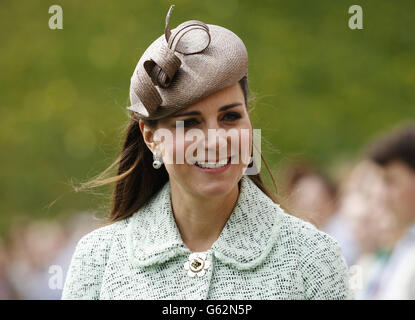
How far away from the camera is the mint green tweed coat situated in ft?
10.4

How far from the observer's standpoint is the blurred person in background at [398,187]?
4.82 metres

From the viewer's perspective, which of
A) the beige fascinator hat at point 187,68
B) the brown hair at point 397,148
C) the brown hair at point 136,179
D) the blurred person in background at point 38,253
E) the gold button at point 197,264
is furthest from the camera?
the blurred person in background at point 38,253

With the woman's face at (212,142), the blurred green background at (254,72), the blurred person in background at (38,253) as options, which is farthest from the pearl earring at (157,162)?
the blurred green background at (254,72)

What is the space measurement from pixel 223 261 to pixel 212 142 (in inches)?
18.9

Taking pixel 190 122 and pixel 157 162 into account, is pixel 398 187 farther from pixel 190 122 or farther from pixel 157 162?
pixel 190 122

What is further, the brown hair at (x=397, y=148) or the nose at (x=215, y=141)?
the brown hair at (x=397, y=148)

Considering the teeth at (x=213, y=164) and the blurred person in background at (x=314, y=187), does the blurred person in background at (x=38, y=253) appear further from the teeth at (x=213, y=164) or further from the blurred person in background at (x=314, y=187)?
the teeth at (x=213, y=164)

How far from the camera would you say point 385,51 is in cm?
938

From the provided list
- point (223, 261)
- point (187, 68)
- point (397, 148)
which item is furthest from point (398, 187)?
point (187, 68)

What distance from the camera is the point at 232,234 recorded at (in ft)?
10.9

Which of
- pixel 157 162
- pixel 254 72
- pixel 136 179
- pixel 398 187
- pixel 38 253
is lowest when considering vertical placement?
pixel 38 253

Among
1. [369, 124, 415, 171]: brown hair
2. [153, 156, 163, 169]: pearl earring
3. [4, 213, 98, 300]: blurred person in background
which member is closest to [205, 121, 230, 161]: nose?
[153, 156, 163, 169]: pearl earring

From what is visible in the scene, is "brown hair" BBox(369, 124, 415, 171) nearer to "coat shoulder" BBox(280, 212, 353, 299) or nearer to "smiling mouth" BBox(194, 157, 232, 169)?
"coat shoulder" BBox(280, 212, 353, 299)

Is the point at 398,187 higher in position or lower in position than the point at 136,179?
lower
